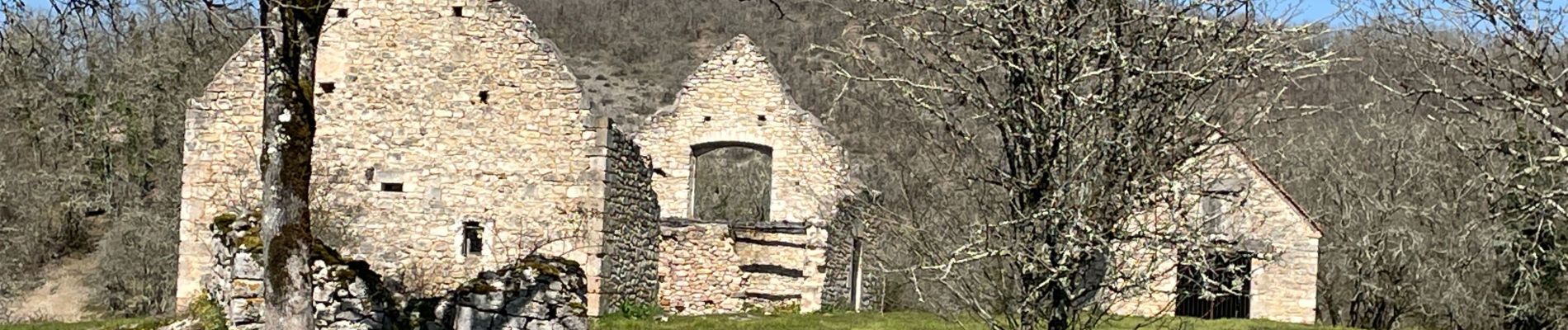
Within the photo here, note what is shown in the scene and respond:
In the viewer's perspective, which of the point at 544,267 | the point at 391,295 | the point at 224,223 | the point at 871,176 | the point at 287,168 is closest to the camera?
the point at 287,168

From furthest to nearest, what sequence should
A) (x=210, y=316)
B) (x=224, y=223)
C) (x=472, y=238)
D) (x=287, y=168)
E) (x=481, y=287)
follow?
(x=472, y=238) < (x=210, y=316) < (x=224, y=223) < (x=481, y=287) < (x=287, y=168)

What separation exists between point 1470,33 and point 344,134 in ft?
35.5

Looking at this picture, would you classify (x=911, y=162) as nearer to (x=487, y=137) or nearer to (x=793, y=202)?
(x=487, y=137)

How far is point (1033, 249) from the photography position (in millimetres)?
8773

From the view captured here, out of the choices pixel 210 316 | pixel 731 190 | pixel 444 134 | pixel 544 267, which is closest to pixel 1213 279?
pixel 544 267

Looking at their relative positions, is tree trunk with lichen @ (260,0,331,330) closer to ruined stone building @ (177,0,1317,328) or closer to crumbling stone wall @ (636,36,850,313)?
ruined stone building @ (177,0,1317,328)

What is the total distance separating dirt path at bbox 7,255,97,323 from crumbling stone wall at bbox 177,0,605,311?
1370cm

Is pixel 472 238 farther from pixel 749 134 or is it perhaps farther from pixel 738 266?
pixel 749 134


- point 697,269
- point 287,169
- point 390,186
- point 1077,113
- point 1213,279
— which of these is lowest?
point 697,269

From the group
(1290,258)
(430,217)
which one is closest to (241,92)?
(430,217)

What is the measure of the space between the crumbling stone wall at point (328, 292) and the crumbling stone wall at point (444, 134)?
195 inches

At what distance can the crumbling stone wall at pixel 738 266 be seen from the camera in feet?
66.8

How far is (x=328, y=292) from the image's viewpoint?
40.4ft

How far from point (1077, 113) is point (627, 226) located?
10.2 meters
